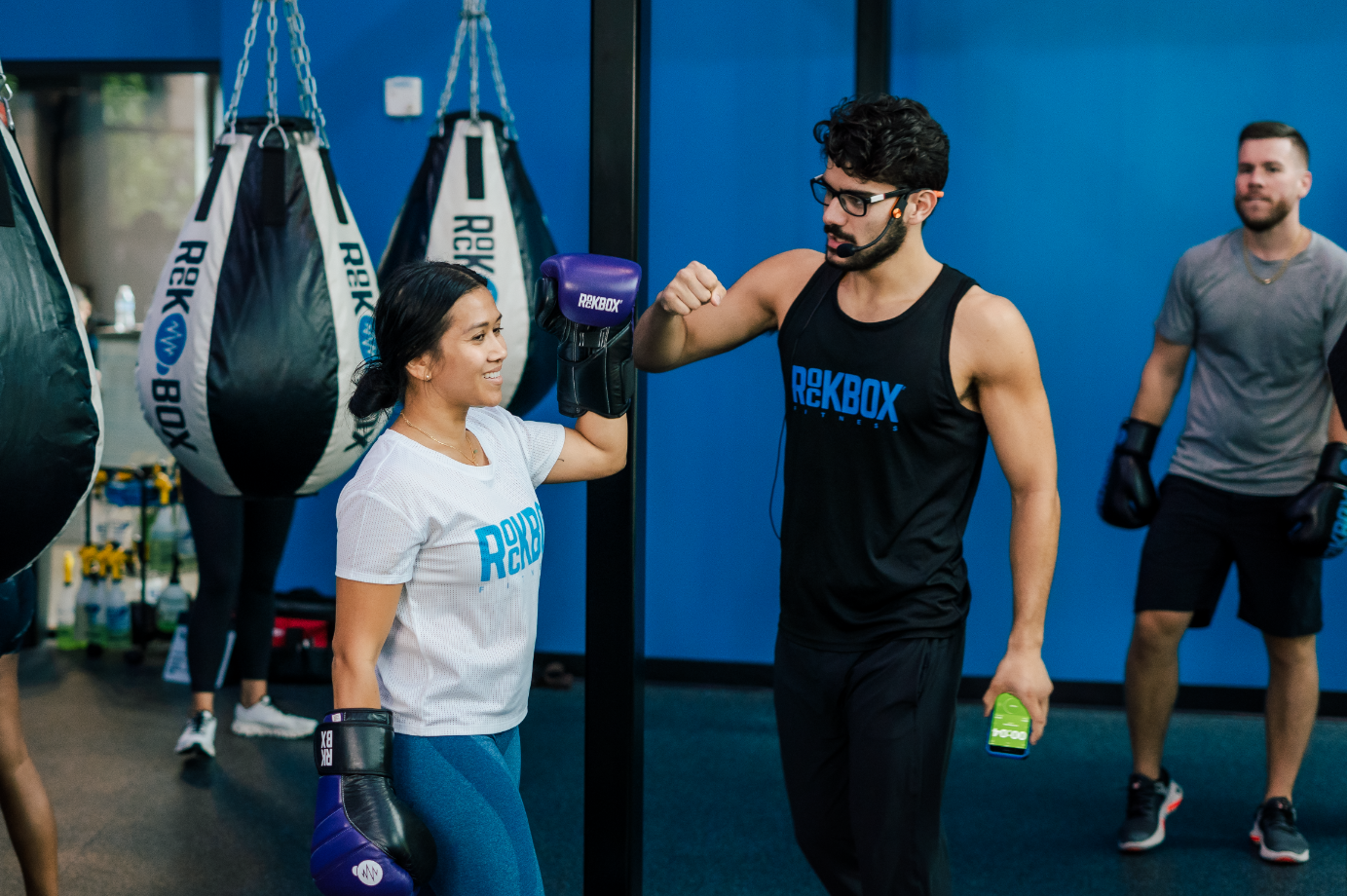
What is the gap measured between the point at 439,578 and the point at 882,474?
0.70m

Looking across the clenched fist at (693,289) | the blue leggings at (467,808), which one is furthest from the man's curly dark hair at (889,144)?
the blue leggings at (467,808)

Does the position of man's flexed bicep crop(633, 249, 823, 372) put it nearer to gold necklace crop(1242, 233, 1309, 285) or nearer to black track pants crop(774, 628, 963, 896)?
black track pants crop(774, 628, 963, 896)

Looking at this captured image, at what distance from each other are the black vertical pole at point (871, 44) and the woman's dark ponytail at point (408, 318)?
2332mm

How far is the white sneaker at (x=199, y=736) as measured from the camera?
346cm

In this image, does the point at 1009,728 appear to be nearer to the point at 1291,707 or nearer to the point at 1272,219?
the point at 1291,707

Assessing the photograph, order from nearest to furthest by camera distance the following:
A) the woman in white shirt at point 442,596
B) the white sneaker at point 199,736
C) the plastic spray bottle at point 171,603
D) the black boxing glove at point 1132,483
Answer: the woman in white shirt at point 442,596
the black boxing glove at point 1132,483
the white sneaker at point 199,736
the plastic spray bottle at point 171,603

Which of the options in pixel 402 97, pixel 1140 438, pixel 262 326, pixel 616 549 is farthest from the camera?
pixel 402 97

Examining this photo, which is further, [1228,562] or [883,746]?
[1228,562]

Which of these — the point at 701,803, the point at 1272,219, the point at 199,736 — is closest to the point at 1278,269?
the point at 1272,219

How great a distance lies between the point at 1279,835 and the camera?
287 centimetres

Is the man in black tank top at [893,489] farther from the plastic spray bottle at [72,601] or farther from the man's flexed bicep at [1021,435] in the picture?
the plastic spray bottle at [72,601]

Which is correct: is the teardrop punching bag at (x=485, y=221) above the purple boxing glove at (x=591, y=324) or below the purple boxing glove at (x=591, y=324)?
above

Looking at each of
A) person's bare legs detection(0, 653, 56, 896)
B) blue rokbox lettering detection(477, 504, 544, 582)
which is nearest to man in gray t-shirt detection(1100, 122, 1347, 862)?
blue rokbox lettering detection(477, 504, 544, 582)

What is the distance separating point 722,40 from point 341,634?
10.3 ft
